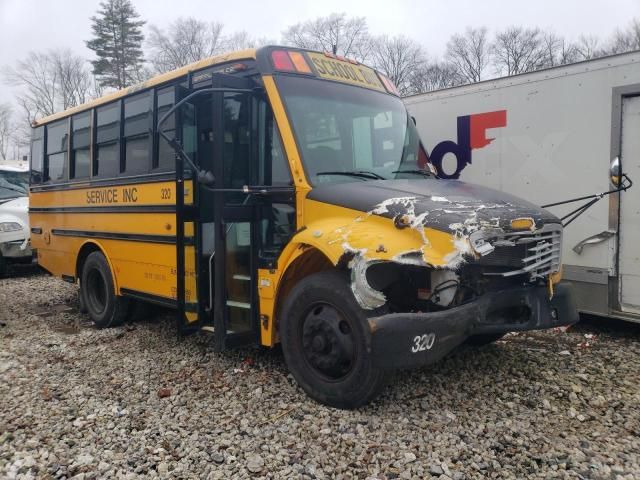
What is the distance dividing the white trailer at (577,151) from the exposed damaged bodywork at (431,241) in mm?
1691

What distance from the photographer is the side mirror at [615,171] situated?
520 centimetres

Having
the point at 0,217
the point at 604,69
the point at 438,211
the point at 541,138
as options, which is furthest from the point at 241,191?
the point at 0,217

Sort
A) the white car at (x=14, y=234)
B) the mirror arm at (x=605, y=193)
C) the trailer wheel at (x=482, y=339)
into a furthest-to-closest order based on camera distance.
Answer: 1. the white car at (x=14, y=234)
2. the mirror arm at (x=605, y=193)
3. the trailer wheel at (x=482, y=339)

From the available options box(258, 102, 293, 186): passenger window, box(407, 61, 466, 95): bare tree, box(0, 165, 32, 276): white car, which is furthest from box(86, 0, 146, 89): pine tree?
box(258, 102, 293, 186): passenger window

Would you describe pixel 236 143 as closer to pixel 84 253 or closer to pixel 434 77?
pixel 84 253

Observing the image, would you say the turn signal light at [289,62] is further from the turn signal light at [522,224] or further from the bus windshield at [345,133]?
the turn signal light at [522,224]

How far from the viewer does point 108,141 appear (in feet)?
20.2

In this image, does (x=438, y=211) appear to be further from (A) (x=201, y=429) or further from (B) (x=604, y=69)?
(B) (x=604, y=69)

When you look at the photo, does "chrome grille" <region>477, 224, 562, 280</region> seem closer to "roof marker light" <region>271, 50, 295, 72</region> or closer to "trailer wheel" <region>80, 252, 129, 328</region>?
"roof marker light" <region>271, 50, 295, 72</region>

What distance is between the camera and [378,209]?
11.7 ft

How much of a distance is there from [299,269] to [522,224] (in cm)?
164

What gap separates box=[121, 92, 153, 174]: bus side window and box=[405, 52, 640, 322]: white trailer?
11.5 feet

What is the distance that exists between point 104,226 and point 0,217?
18.3 ft

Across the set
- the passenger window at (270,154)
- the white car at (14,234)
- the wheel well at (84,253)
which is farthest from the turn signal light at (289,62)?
the white car at (14,234)
